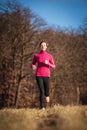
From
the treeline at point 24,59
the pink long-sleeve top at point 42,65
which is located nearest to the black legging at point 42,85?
the pink long-sleeve top at point 42,65

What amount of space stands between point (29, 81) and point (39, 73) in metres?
28.3

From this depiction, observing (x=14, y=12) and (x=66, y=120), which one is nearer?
(x=66, y=120)

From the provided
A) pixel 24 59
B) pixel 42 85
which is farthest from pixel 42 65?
pixel 24 59

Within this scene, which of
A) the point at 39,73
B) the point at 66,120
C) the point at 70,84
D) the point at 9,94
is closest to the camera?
the point at 66,120

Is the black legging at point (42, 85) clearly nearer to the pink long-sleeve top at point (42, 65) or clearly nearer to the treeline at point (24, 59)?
the pink long-sleeve top at point (42, 65)

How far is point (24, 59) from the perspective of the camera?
3603 centimetres

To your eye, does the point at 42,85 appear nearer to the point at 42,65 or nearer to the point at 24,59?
the point at 42,65

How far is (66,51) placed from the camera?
43.1 meters

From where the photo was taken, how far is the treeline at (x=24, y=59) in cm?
3578

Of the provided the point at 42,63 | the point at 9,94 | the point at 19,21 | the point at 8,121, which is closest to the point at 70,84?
the point at 9,94

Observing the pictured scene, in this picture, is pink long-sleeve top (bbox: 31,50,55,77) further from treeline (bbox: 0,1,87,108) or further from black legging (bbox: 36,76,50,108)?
treeline (bbox: 0,1,87,108)

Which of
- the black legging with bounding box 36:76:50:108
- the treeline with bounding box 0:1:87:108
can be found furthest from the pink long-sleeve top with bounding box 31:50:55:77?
Answer: the treeline with bounding box 0:1:87:108

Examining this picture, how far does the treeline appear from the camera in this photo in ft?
117

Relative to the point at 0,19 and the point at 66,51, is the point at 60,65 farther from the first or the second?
the point at 0,19
